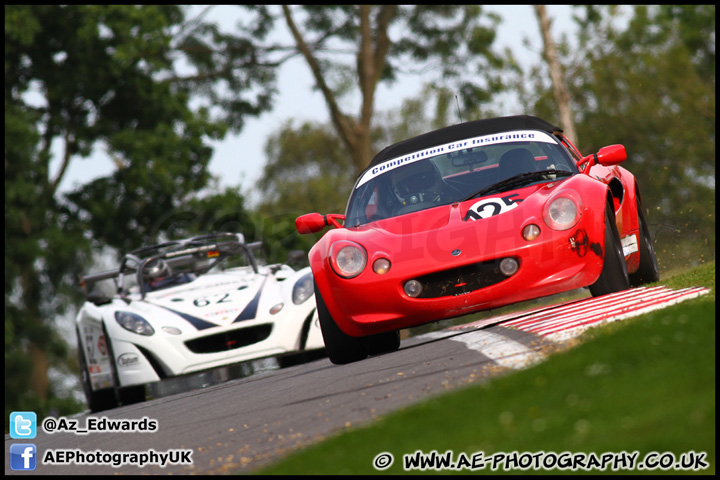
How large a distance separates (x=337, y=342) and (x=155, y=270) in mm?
4429

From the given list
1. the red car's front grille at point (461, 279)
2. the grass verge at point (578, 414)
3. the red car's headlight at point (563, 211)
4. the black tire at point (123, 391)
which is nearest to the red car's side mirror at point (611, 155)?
the red car's headlight at point (563, 211)

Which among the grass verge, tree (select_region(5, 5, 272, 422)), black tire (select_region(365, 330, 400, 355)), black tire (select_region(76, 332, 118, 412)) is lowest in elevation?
black tire (select_region(76, 332, 118, 412))

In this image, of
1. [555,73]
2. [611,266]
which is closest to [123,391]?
[611,266]

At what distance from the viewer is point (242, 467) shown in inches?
170

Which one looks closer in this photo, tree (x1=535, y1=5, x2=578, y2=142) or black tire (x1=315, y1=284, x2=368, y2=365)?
black tire (x1=315, y1=284, x2=368, y2=365)

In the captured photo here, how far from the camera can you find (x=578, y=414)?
388 cm

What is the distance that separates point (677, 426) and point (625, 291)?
384 centimetres

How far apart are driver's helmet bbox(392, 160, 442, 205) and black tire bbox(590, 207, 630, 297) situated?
1412 millimetres

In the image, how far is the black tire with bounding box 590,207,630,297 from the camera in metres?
6.96

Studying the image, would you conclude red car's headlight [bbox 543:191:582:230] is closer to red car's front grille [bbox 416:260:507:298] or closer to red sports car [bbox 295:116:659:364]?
red sports car [bbox 295:116:659:364]

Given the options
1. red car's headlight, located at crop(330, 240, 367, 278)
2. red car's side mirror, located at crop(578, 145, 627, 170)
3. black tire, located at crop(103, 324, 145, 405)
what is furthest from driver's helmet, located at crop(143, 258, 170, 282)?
red car's side mirror, located at crop(578, 145, 627, 170)

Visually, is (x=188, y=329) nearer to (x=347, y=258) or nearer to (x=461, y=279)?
(x=347, y=258)

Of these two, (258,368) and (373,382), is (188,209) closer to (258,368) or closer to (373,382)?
(258,368)

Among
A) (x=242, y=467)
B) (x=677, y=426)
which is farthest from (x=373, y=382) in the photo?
(x=677, y=426)
